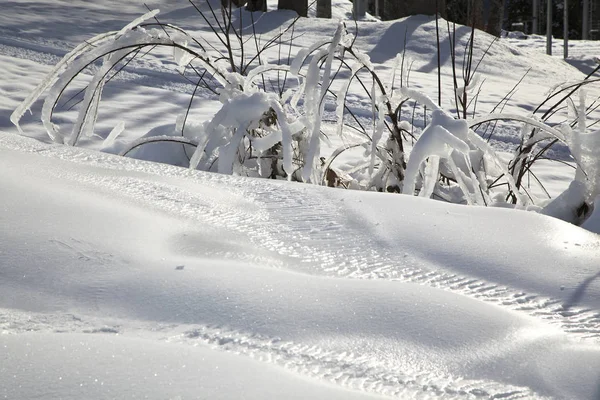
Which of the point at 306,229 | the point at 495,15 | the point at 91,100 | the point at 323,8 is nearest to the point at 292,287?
the point at 306,229

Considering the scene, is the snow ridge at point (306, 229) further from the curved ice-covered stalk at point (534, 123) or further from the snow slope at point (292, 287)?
the curved ice-covered stalk at point (534, 123)

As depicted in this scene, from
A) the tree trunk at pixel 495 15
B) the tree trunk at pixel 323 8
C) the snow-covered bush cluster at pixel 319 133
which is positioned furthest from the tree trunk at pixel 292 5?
the snow-covered bush cluster at pixel 319 133

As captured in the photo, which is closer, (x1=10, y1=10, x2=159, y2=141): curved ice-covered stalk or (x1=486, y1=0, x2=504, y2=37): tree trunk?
(x1=10, y1=10, x2=159, y2=141): curved ice-covered stalk

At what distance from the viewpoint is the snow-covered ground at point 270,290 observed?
0.70 meters

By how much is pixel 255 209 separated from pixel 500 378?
1.95ft

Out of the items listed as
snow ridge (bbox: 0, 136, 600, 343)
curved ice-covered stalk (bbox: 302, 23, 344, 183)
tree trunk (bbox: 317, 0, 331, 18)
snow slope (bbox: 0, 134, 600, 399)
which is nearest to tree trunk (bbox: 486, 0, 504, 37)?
tree trunk (bbox: 317, 0, 331, 18)

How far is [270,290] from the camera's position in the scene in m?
0.88

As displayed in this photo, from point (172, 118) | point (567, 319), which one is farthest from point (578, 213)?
point (172, 118)

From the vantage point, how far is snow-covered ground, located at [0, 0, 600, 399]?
0.70 m

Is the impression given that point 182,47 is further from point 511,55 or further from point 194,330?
point 511,55

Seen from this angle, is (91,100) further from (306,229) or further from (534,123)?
(534,123)

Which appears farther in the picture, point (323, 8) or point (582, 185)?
point (323, 8)

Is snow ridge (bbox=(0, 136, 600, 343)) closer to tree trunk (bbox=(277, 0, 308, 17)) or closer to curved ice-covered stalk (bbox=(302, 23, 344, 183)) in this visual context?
curved ice-covered stalk (bbox=(302, 23, 344, 183))

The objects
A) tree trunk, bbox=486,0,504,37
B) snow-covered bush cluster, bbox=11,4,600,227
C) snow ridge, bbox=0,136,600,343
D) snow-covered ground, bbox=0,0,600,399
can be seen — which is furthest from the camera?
tree trunk, bbox=486,0,504,37
